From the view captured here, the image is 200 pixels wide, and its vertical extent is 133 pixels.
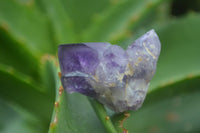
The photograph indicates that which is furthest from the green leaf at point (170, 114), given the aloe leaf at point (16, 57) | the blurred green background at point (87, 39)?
the aloe leaf at point (16, 57)

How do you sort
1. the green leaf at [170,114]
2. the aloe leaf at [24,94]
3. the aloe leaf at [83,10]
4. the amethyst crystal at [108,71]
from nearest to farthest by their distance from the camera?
the amethyst crystal at [108,71] < the aloe leaf at [24,94] < the green leaf at [170,114] < the aloe leaf at [83,10]

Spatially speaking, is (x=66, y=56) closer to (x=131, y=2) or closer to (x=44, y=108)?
(x=44, y=108)

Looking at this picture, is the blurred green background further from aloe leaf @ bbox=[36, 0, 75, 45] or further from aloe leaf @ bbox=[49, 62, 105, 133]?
aloe leaf @ bbox=[49, 62, 105, 133]

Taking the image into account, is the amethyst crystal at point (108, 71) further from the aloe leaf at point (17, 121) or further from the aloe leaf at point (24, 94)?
the aloe leaf at point (17, 121)

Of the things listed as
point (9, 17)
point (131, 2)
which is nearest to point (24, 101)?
point (9, 17)

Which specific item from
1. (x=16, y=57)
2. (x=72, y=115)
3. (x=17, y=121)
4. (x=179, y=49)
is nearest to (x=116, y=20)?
(x=179, y=49)

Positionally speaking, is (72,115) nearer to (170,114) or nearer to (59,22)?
(170,114)

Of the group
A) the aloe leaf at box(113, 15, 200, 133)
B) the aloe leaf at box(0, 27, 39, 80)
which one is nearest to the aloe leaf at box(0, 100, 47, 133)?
the aloe leaf at box(0, 27, 39, 80)
